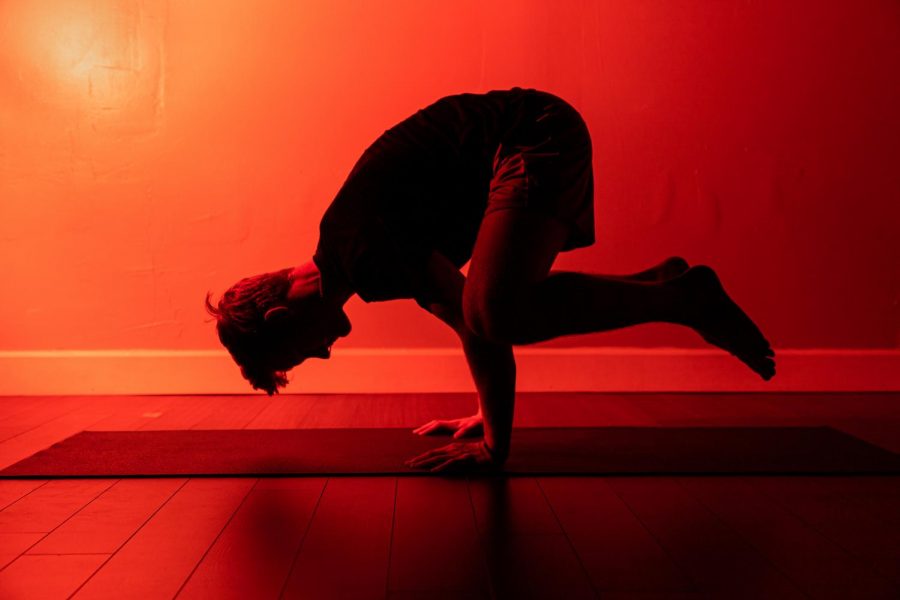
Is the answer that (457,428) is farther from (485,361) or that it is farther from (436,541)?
(436,541)

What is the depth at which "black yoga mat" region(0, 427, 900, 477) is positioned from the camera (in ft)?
6.41

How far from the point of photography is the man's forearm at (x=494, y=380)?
1.87 m

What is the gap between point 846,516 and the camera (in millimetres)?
1601

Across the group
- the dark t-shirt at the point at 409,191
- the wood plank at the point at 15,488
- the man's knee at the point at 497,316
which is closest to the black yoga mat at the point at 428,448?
the wood plank at the point at 15,488

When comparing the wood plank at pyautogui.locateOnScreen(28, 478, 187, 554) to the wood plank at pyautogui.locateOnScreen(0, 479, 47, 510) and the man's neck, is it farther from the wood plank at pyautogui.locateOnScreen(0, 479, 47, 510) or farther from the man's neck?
the man's neck

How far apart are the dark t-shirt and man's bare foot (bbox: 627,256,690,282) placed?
44 cm

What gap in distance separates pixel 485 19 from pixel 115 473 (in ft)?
6.92

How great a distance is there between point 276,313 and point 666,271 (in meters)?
0.88

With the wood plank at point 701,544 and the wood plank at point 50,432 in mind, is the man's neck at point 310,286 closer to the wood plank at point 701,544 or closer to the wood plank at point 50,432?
the wood plank at point 701,544

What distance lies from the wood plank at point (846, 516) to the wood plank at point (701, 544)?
17 cm

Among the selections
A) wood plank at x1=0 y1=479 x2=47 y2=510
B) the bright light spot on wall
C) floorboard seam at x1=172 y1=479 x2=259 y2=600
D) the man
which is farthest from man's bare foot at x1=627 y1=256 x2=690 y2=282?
the bright light spot on wall

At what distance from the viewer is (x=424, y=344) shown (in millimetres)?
3250

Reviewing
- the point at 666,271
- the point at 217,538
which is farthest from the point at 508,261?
the point at 217,538

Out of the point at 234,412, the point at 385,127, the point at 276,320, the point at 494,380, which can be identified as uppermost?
the point at 385,127
